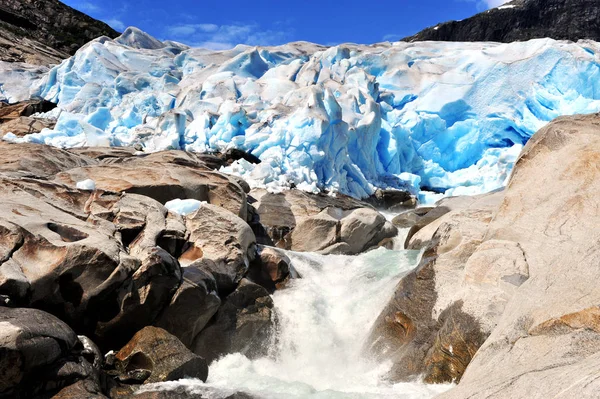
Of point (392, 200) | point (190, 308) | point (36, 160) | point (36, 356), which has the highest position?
point (392, 200)

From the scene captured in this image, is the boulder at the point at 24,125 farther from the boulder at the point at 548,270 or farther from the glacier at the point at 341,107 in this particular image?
the boulder at the point at 548,270

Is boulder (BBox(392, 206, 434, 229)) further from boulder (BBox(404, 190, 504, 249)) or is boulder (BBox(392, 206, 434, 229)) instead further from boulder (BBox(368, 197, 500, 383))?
boulder (BBox(368, 197, 500, 383))

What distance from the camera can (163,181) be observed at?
11.4m

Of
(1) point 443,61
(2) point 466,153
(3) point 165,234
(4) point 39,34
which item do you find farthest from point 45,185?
(4) point 39,34

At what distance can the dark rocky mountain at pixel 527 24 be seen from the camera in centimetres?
3134

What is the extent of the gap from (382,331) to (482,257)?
1.73 metres

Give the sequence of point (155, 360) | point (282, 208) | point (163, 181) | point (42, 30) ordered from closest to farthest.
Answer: point (155, 360) → point (163, 181) → point (282, 208) → point (42, 30)

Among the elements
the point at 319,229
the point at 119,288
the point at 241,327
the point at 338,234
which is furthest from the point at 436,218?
the point at 119,288

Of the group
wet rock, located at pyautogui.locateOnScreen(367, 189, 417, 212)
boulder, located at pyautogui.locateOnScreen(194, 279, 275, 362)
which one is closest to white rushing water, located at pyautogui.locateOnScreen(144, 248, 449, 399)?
boulder, located at pyautogui.locateOnScreen(194, 279, 275, 362)

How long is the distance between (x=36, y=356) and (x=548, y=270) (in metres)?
5.26

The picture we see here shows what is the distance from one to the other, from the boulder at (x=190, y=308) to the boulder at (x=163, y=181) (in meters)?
3.86

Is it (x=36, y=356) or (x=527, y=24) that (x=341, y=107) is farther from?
(x=527, y=24)

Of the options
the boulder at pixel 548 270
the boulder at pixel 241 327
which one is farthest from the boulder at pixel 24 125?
the boulder at pixel 548 270

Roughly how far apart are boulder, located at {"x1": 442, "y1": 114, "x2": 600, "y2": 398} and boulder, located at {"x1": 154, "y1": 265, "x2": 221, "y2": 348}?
3.61 meters
